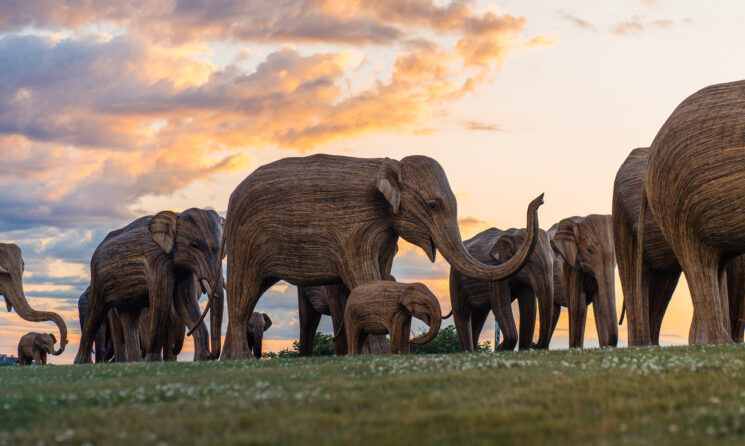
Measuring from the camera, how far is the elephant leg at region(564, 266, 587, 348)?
22344 mm

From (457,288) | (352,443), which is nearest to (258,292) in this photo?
(457,288)

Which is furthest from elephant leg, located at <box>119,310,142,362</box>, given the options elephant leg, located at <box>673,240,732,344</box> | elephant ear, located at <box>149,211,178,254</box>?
elephant leg, located at <box>673,240,732,344</box>

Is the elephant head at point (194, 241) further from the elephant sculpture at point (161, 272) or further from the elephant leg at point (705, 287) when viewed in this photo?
the elephant leg at point (705, 287)

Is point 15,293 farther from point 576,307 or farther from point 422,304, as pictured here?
point 422,304

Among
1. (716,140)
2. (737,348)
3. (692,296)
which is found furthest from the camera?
(692,296)

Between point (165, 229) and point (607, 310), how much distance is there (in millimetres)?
10004

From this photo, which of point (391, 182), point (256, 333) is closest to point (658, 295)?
point (391, 182)

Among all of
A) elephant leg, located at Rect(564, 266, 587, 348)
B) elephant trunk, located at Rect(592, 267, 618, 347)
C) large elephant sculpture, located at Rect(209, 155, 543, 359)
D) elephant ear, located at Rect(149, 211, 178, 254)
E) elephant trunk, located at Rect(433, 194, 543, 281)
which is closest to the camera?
elephant trunk, located at Rect(433, 194, 543, 281)

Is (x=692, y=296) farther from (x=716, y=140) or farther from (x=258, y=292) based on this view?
(x=258, y=292)

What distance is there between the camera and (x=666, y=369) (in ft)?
31.1

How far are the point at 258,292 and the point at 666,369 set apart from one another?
33.4ft

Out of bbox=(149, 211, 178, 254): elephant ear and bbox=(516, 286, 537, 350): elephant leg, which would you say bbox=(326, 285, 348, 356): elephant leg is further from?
bbox=(516, 286, 537, 350): elephant leg

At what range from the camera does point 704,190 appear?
14.0m

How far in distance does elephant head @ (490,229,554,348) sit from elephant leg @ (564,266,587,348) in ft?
5.57
